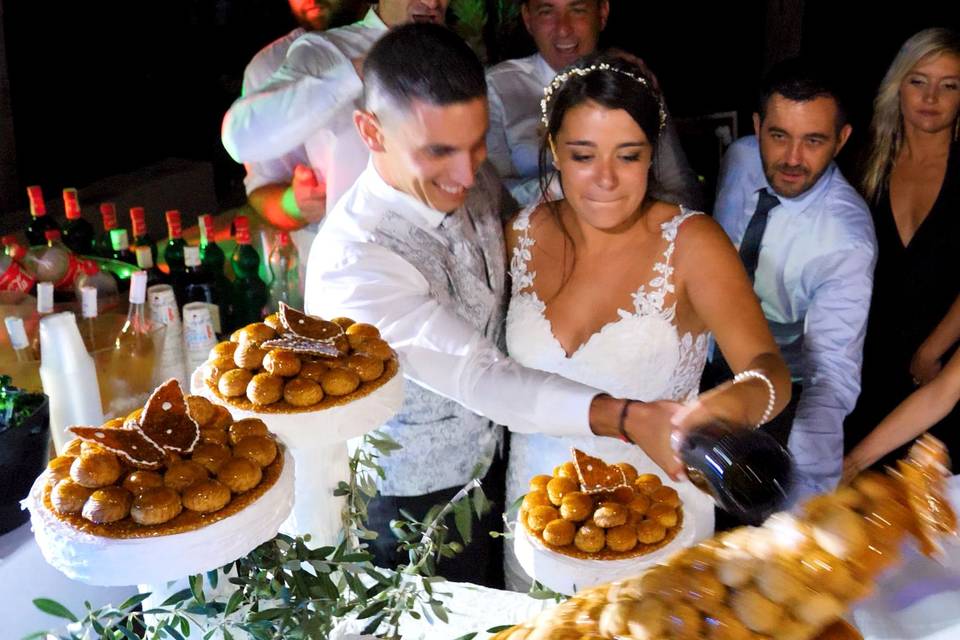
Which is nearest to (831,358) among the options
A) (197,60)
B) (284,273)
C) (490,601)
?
(490,601)

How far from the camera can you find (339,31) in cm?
245

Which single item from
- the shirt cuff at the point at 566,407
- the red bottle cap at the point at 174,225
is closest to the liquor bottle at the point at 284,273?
the red bottle cap at the point at 174,225

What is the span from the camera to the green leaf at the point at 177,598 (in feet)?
3.06

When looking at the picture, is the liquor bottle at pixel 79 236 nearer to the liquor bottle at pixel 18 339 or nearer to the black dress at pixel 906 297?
the liquor bottle at pixel 18 339

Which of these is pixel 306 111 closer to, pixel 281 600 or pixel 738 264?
pixel 738 264

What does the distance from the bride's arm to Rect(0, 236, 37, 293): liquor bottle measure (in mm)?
1438

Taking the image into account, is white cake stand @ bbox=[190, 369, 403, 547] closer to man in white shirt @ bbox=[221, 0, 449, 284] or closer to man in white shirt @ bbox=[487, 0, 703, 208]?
man in white shirt @ bbox=[221, 0, 449, 284]

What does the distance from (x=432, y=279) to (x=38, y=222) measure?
5.26ft

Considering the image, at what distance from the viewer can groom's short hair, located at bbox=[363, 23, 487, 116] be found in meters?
1.55

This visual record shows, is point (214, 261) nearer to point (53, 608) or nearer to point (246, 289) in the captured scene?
point (246, 289)

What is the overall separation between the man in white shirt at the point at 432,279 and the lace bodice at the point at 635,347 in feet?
0.27

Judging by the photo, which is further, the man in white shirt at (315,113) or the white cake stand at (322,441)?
the man in white shirt at (315,113)

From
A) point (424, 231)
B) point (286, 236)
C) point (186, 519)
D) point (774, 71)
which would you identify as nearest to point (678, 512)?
point (186, 519)

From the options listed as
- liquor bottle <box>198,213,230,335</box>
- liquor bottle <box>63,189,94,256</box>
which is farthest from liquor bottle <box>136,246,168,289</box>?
liquor bottle <box>63,189,94,256</box>
